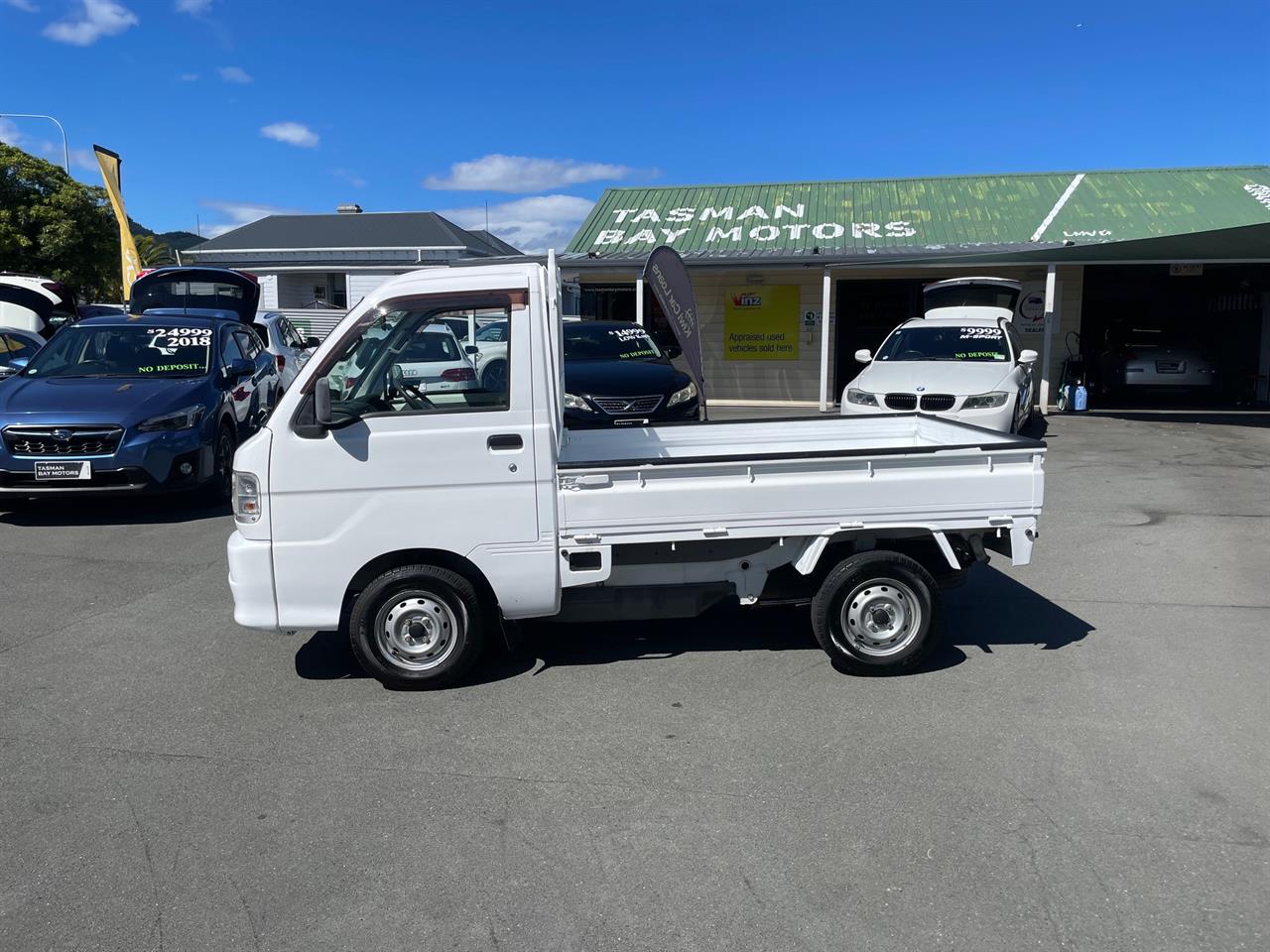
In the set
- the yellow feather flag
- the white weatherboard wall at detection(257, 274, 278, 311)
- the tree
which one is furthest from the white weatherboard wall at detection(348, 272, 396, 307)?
the tree

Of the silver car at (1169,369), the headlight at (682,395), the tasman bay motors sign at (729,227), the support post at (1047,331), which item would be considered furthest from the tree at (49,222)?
the silver car at (1169,369)

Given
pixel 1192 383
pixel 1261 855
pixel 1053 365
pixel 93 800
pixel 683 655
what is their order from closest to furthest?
pixel 1261 855
pixel 93 800
pixel 683 655
pixel 1192 383
pixel 1053 365

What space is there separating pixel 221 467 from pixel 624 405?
403cm

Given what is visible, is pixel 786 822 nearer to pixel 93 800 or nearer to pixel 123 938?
pixel 123 938

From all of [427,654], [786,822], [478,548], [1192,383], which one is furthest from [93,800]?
[1192,383]

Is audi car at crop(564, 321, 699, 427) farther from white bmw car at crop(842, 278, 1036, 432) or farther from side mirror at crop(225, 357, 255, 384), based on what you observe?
side mirror at crop(225, 357, 255, 384)

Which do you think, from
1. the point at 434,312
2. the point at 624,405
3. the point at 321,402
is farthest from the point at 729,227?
the point at 321,402

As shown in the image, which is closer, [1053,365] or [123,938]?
[123,938]

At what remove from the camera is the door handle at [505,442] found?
16.1 ft

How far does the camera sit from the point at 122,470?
29.1 feet

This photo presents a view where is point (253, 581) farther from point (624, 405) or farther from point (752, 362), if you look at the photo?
point (752, 362)

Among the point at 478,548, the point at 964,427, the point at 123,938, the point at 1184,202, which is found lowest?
the point at 123,938

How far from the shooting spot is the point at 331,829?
12.4 feet

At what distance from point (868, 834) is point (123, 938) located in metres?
2.48
